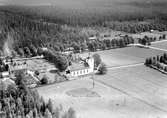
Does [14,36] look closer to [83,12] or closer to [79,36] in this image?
[79,36]

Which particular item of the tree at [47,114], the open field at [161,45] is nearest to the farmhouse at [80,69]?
the tree at [47,114]

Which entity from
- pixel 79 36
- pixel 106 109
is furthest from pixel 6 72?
pixel 79 36

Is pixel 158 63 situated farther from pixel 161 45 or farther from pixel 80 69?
pixel 161 45

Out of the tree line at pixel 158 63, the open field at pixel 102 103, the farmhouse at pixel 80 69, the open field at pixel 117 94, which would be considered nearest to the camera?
the open field at pixel 102 103

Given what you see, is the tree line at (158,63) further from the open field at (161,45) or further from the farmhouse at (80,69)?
the open field at (161,45)

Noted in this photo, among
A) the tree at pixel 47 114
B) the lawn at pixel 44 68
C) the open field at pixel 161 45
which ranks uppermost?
the open field at pixel 161 45

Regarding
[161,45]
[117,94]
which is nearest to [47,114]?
[117,94]
